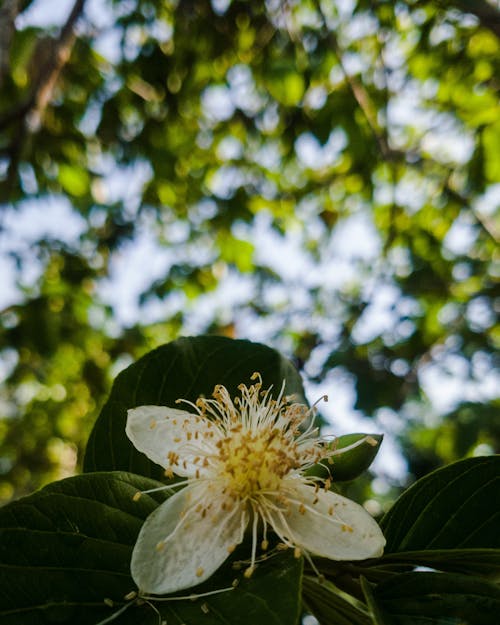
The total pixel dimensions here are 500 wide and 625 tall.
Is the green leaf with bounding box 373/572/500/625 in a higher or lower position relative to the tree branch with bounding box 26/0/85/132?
lower

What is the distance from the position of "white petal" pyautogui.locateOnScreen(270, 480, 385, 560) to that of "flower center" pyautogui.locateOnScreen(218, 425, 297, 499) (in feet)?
0.06

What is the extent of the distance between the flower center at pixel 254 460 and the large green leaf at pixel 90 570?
83 mm

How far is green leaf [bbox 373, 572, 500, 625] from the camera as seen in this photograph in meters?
0.37

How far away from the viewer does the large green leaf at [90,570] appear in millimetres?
365

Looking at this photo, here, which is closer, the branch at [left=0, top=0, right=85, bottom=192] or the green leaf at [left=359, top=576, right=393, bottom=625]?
the green leaf at [left=359, top=576, right=393, bottom=625]

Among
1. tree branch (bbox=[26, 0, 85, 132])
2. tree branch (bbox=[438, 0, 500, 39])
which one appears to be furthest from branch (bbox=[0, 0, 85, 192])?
tree branch (bbox=[438, 0, 500, 39])

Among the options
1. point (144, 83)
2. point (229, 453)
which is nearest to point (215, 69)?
point (144, 83)

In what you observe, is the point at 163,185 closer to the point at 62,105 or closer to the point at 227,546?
the point at 62,105

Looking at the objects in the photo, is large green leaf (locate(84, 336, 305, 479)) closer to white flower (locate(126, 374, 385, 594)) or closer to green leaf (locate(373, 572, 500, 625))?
white flower (locate(126, 374, 385, 594))

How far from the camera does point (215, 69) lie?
2.70m

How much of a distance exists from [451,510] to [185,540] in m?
0.19

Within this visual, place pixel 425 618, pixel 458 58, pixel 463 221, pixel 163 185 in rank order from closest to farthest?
pixel 425 618, pixel 458 58, pixel 463 221, pixel 163 185

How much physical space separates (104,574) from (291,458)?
0.56 feet

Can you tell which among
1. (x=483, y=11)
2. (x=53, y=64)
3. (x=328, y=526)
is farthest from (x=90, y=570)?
(x=53, y=64)
